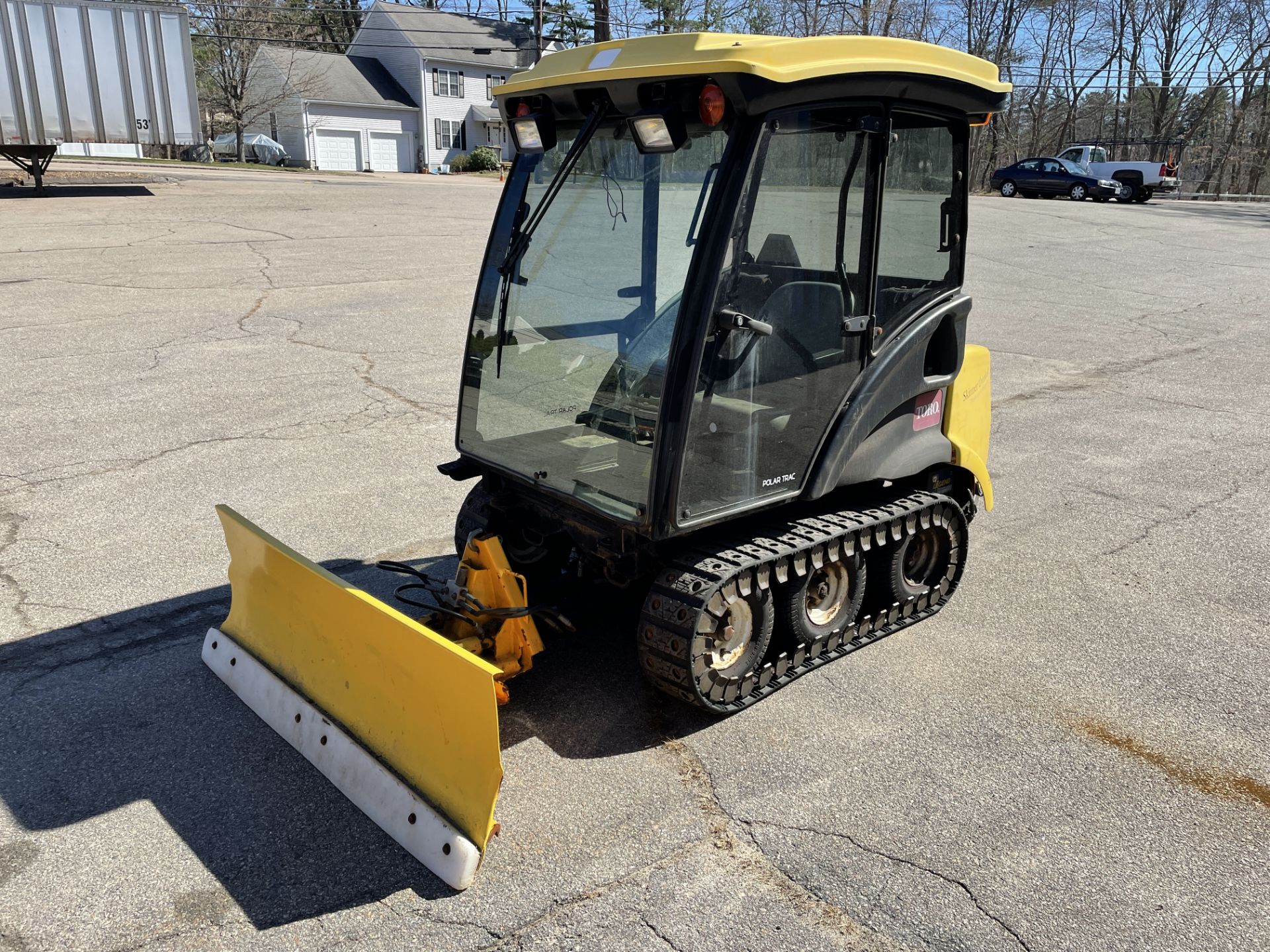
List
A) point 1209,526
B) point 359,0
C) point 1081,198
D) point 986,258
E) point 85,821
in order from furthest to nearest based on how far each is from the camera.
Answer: point 359,0 → point 1081,198 → point 986,258 → point 1209,526 → point 85,821

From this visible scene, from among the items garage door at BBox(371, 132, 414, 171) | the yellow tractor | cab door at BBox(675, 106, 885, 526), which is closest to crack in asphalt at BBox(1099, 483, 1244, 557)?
the yellow tractor

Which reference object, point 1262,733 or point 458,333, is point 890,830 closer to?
point 1262,733

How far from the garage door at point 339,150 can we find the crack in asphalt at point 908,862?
46.0 metres

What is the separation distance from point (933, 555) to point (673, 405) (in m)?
2.11

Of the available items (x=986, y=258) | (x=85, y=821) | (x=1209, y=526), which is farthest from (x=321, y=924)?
(x=986, y=258)

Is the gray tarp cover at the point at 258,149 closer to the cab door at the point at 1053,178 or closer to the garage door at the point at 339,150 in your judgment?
the garage door at the point at 339,150

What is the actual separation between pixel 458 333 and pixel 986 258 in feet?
37.4

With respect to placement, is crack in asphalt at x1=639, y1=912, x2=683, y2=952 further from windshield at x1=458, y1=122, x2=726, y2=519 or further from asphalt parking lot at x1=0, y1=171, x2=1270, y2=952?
windshield at x1=458, y1=122, x2=726, y2=519

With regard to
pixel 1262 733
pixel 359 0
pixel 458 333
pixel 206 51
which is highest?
pixel 359 0

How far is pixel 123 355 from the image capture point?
959cm

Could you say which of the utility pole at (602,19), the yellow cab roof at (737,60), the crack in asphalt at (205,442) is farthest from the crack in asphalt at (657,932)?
the utility pole at (602,19)

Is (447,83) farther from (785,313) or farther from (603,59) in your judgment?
(785,313)

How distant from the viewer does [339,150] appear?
4559 cm

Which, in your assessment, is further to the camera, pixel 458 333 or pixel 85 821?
pixel 458 333
